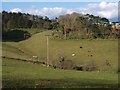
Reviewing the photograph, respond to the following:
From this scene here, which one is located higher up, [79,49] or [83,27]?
[83,27]

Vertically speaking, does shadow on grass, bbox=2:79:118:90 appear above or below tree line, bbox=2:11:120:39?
below

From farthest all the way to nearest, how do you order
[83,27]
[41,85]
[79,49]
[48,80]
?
[83,27] → [79,49] → [48,80] → [41,85]

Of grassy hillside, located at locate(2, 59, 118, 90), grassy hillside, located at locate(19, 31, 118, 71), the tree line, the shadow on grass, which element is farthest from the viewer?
the tree line

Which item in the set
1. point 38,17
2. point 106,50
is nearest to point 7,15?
point 38,17

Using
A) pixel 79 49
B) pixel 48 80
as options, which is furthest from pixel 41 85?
pixel 79 49

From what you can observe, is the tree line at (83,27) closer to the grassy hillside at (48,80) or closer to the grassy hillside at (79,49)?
the grassy hillside at (79,49)

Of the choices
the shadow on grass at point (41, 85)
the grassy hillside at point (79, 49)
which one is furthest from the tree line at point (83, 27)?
the shadow on grass at point (41, 85)

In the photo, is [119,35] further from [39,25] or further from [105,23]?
[39,25]

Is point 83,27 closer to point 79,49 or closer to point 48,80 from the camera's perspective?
point 79,49

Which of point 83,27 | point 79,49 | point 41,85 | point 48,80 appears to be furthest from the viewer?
point 83,27

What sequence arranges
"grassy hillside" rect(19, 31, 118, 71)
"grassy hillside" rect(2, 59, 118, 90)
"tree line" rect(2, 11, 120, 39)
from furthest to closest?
"tree line" rect(2, 11, 120, 39), "grassy hillside" rect(19, 31, 118, 71), "grassy hillside" rect(2, 59, 118, 90)

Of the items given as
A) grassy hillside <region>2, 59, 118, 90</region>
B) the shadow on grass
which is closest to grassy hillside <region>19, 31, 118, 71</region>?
grassy hillside <region>2, 59, 118, 90</region>

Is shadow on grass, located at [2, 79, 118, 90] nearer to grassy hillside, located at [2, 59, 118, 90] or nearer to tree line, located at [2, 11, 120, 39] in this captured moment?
grassy hillside, located at [2, 59, 118, 90]

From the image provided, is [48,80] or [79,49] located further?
[79,49]
